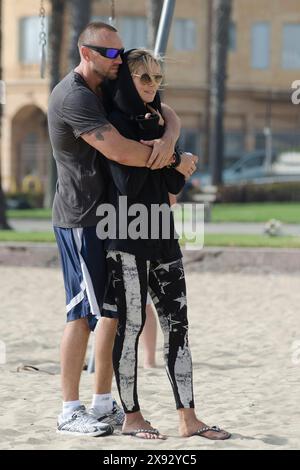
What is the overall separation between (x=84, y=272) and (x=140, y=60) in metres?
1.01

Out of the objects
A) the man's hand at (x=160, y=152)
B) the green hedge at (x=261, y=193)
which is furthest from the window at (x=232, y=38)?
the man's hand at (x=160, y=152)

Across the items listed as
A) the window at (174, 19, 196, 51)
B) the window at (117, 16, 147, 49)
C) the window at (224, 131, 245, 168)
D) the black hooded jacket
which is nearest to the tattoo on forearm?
the black hooded jacket

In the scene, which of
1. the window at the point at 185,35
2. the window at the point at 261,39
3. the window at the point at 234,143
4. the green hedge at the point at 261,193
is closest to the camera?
the green hedge at the point at 261,193

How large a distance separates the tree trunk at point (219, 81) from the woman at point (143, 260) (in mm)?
27363

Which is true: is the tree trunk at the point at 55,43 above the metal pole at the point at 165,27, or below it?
below

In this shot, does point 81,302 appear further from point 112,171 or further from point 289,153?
point 289,153

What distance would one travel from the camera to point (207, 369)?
26.0 feet

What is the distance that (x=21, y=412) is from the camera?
621 centimetres

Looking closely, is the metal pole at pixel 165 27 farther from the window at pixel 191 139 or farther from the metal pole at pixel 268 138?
the window at pixel 191 139

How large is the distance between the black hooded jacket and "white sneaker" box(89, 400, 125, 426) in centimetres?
84

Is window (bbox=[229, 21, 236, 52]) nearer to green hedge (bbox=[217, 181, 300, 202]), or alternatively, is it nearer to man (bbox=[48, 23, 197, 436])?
green hedge (bbox=[217, 181, 300, 202])

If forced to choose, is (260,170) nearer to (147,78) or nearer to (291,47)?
(291,47)

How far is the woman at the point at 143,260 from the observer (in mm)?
5406
